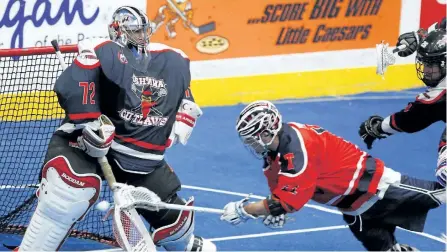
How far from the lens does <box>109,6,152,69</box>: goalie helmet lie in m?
5.67

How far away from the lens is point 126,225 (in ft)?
18.5

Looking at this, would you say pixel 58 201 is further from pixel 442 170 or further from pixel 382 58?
pixel 382 58

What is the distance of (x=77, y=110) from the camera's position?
547 centimetres

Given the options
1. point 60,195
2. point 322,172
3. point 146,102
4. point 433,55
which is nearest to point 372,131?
point 433,55

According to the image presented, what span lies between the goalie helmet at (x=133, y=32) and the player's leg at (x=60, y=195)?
Answer: 641 mm

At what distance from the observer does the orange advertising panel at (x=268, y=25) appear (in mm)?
8828

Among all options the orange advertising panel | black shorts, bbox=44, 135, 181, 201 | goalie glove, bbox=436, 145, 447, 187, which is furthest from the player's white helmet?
the orange advertising panel

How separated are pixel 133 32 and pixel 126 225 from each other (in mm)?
1070

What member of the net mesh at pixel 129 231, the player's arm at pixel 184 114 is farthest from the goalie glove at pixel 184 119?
the net mesh at pixel 129 231

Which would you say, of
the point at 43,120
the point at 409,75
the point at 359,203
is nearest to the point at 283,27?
the point at 409,75

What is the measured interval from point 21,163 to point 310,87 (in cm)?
320

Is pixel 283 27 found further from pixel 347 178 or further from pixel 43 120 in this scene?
pixel 347 178

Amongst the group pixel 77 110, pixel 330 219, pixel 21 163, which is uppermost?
pixel 77 110

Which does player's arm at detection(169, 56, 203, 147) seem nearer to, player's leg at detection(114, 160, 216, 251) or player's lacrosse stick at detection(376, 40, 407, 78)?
player's leg at detection(114, 160, 216, 251)
